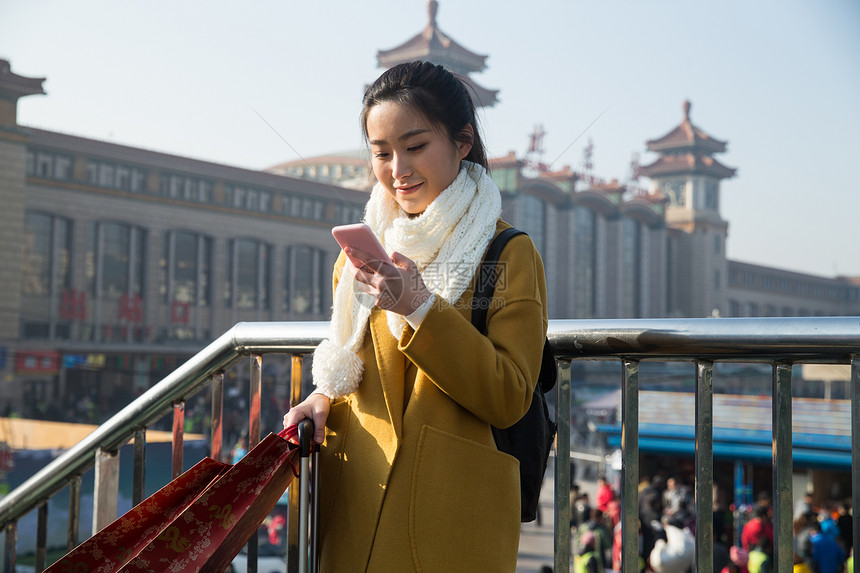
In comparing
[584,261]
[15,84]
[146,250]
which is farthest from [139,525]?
[584,261]

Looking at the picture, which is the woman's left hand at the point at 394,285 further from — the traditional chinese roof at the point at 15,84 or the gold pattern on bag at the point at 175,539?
the traditional chinese roof at the point at 15,84

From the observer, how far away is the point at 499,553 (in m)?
0.99

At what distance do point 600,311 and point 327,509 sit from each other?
1445 inches

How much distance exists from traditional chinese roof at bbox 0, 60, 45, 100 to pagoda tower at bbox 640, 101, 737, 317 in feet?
95.7

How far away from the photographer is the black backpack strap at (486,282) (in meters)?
1.03

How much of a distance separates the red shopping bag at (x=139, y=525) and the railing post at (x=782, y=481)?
0.78m

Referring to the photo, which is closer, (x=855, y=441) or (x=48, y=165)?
(x=855, y=441)

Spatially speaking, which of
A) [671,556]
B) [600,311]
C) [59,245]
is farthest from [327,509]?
[600,311]

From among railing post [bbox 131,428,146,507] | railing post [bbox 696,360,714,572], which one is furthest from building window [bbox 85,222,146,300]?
railing post [bbox 696,360,714,572]

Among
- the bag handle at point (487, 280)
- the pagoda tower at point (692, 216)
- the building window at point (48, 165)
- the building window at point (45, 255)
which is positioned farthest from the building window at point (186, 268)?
the pagoda tower at point (692, 216)

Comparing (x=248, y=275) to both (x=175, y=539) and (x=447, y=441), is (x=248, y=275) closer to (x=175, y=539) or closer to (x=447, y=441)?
(x=175, y=539)

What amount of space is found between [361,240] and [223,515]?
0.46 metres

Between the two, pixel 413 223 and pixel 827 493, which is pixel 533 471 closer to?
pixel 413 223

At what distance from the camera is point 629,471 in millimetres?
1195
